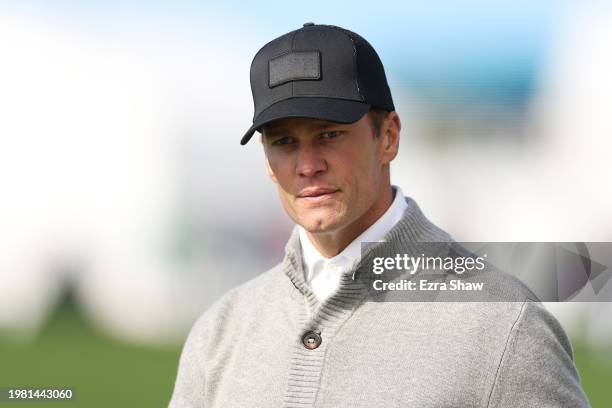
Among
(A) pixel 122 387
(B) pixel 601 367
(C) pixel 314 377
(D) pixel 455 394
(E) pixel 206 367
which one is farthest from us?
(A) pixel 122 387

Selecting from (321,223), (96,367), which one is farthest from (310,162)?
(96,367)

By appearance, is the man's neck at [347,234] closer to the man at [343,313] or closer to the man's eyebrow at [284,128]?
the man at [343,313]

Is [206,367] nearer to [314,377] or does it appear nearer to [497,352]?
[314,377]

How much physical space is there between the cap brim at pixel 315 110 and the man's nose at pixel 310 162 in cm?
10

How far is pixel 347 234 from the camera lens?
233cm

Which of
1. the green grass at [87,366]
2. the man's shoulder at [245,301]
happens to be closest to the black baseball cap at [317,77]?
the man's shoulder at [245,301]

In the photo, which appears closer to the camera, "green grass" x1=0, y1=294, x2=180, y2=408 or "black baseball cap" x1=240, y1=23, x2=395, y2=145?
"black baseball cap" x1=240, y1=23, x2=395, y2=145

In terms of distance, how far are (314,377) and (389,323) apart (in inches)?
8.8

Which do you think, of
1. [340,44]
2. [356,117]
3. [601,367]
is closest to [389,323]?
[356,117]

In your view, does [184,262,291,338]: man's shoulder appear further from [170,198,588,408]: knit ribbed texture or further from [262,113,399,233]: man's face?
[262,113,399,233]: man's face

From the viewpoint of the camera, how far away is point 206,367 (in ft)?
7.93

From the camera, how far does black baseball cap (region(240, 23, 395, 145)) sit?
225cm

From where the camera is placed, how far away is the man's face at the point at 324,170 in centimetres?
222

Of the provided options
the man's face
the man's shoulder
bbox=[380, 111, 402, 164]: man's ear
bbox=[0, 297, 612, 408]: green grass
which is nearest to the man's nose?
the man's face
